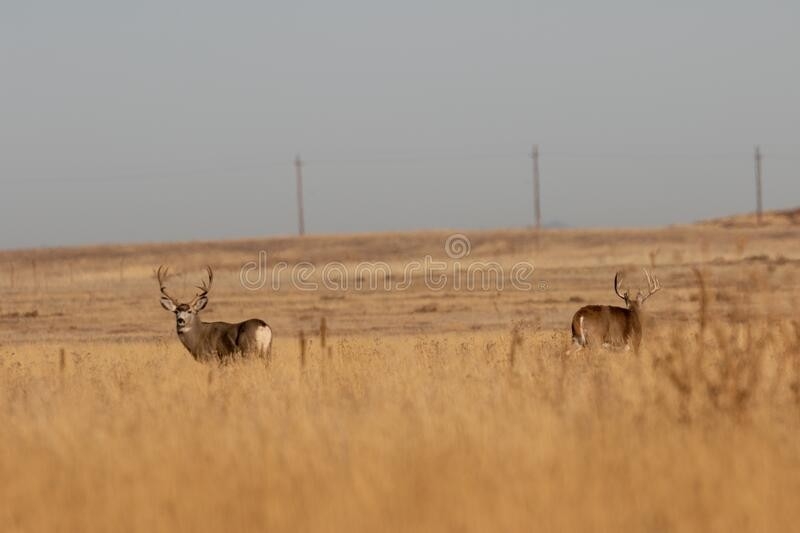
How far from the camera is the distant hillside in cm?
8056

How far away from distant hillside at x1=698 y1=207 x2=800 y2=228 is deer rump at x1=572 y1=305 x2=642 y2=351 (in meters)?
61.5

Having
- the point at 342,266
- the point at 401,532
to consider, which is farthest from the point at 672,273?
the point at 401,532

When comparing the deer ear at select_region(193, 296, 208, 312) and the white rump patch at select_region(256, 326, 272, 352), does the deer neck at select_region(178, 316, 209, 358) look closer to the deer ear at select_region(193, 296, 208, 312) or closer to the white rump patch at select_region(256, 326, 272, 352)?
the deer ear at select_region(193, 296, 208, 312)

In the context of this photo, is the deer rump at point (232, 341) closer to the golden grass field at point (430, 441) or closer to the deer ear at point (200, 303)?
the deer ear at point (200, 303)

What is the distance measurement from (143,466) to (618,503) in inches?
124

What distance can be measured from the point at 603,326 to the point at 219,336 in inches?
216

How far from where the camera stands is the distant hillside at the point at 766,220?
264 ft

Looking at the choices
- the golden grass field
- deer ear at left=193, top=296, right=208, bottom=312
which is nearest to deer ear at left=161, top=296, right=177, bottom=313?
deer ear at left=193, top=296, right=208, bottom=312

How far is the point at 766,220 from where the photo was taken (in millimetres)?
84625

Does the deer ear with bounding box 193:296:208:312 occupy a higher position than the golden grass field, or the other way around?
the deer ear with bounding box 193:296:208:312

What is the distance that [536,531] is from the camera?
689 centimetres

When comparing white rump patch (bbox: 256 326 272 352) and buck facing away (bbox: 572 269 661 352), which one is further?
buck facing away (bbox: 572 269 661 352)

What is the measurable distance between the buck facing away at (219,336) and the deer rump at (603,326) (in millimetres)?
4457

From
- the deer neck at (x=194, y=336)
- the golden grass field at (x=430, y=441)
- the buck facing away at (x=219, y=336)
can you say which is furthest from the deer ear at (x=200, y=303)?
the golden grass field at (x=430, y=441)
